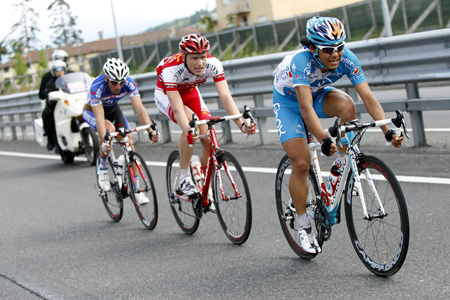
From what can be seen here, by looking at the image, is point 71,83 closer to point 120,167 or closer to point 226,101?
point 120,167

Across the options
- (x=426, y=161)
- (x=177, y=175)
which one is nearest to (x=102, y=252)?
(x=177, y=175)

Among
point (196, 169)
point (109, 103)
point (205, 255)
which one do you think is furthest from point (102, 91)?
point (205, 255)

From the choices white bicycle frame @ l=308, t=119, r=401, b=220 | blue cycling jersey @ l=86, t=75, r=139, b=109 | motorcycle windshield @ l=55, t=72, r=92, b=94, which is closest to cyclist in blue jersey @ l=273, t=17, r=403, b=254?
white bicycle frame @ l=308, t=119, r=401, b=220

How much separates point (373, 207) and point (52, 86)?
10.4 m

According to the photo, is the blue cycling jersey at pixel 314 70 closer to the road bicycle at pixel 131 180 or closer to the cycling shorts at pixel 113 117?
the road bicycle at pixel 131 180

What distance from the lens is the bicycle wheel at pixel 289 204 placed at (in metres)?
5.62

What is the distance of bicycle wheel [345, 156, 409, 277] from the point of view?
462cm

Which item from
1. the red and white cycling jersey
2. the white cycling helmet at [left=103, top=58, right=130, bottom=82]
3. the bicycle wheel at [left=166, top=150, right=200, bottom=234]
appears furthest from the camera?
the white cycling helmet at [left=103, top=58, right=130, bottom=82]

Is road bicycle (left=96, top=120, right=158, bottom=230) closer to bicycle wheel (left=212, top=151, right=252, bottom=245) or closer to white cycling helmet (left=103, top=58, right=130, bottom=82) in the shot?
white cycling helmet (left=103, top=58, right=130, bottom=82)

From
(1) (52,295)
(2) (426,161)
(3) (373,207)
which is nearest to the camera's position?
(3) (373,207)

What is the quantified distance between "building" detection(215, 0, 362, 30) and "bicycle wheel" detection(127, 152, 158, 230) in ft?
217

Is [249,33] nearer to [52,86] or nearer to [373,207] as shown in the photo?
[52,86]

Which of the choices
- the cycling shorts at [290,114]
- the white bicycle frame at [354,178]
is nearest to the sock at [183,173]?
the cycling shorts at [290,114]

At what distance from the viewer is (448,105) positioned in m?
8.49
